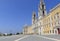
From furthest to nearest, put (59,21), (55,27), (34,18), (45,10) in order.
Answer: (34,18) < (45,10) < (55,27) < (59,21)

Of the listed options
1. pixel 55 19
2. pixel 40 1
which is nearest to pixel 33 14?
pixel 40 1

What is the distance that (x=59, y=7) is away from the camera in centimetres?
7888

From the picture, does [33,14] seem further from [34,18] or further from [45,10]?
[45,10]

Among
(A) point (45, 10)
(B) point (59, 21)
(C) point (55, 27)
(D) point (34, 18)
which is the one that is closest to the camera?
(B) point (59, 21)

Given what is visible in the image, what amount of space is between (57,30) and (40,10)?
5703cm

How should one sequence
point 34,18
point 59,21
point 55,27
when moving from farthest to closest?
point 34,18, point 55,27, point 59,21

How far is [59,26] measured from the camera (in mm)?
75125

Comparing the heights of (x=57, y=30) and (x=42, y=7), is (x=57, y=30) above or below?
below

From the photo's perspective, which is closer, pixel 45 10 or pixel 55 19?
pixel 55 19

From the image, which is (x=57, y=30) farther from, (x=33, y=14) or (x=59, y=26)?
(x=33, y=14)

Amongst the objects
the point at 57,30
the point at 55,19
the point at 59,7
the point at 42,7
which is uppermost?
the point at 42,7

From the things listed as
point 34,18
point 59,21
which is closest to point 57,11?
point 59,21

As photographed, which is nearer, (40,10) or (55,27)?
(55,27)

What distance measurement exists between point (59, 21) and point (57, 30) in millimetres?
5298
